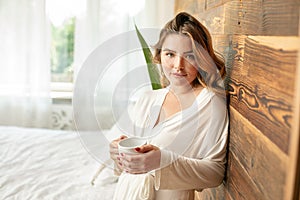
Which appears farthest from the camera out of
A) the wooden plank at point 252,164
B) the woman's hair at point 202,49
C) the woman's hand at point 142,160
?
the woman's hair at point 202,49

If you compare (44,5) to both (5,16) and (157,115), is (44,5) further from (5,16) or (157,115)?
(157,115)

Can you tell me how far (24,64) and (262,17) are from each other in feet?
7.77

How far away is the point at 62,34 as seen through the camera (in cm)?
294

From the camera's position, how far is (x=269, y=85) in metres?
0.69

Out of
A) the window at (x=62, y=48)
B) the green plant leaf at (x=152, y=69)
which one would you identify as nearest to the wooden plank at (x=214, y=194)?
the green plant leaf at (x=152, y=69)

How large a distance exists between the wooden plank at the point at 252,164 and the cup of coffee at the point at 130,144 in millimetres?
250

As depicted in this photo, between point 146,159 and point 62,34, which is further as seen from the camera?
point 62,34

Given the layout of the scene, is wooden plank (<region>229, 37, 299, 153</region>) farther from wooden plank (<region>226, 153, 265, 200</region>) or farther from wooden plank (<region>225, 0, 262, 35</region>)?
wooden plank (<region>226, 153, 265, 200</region>)

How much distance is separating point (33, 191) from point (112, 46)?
0.68 metres

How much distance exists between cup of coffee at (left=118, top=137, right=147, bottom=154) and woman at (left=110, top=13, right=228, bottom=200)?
0.03 m

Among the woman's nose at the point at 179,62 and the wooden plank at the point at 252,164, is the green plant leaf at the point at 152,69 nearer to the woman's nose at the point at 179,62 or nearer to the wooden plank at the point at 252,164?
the woman's nose at the point at 179,62

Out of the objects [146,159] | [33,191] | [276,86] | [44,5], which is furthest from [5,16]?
[276,86]

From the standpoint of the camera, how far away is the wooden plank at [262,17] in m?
0.60

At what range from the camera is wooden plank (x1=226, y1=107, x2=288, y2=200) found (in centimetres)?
63
